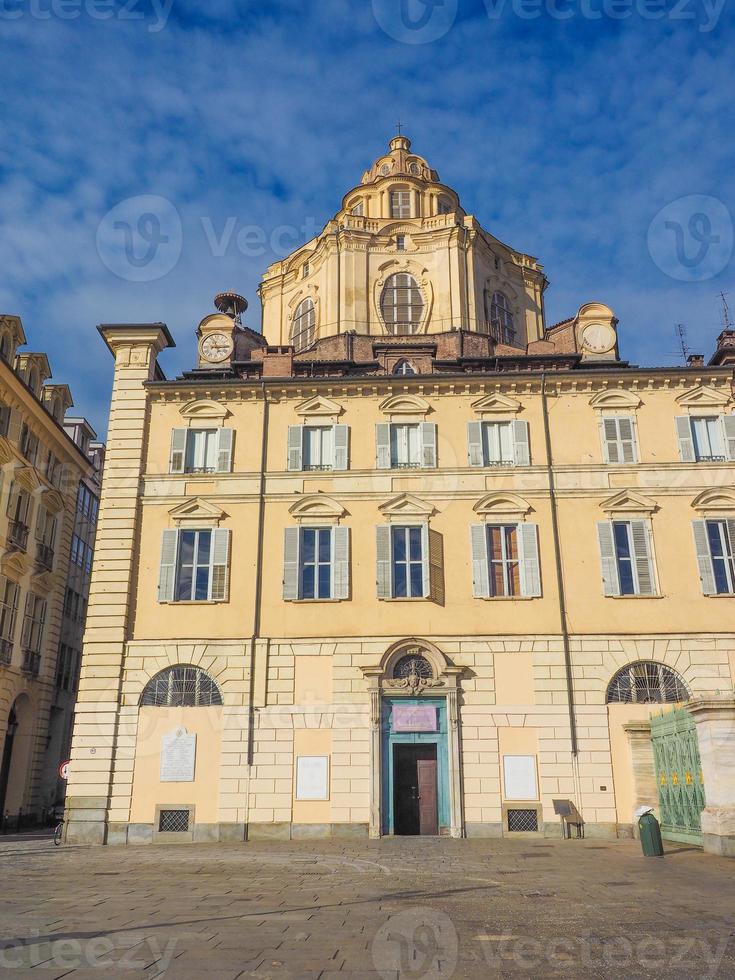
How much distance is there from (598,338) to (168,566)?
18.4 metres

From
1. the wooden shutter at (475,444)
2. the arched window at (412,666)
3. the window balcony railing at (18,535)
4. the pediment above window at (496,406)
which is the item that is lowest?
the arched window at (412,666)

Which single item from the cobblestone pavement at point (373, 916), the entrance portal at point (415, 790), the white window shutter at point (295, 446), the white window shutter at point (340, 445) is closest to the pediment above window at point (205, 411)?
the white window shutter at point (295, 446)

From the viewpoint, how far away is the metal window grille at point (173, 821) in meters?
23.3

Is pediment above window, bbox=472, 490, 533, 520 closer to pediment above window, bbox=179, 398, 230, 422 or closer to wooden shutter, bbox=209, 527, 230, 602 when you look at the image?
wooden shutter, bbox=209, 527, 230, 602

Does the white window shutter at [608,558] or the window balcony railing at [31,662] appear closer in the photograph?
the white window shutter at [608,558]

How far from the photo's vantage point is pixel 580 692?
23.9m

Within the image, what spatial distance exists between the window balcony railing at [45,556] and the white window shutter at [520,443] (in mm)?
19880

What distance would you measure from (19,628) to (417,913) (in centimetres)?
2476

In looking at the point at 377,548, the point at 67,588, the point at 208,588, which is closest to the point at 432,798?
the point at 377,548

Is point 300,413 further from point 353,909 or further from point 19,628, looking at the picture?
point 353,909

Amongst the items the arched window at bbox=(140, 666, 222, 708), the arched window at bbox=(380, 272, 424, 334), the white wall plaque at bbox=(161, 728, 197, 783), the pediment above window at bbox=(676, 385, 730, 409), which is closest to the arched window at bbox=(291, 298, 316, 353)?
the arched window at bbox=(380, 272, 424, 334)

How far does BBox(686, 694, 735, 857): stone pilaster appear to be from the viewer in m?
17.7

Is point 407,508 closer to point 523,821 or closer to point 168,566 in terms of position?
point 168,566

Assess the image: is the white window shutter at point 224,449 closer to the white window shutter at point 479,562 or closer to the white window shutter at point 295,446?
the white window shutter at point 295,446
